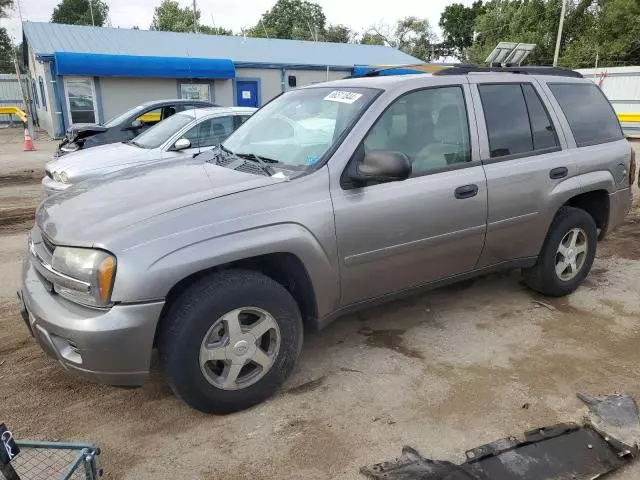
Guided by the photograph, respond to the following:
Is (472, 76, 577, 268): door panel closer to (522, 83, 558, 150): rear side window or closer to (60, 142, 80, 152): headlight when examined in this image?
(522, 83, 558, 150): rear side window

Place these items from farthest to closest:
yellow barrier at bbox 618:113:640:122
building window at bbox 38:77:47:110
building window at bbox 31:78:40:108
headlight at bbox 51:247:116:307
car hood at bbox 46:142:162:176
→ 1. building window at bbox 31:78:40:108
2. building window at bbox 38:77:47:110
3. yellow barrier at bbox 618:113:640:122
4. car hood at bbox 46:142:162:176
5. headlight at bbox 51:247:116:307

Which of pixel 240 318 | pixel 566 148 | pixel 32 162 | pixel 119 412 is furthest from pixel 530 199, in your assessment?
pixel 32 162

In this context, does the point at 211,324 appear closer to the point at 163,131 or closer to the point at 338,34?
the point at 163,131

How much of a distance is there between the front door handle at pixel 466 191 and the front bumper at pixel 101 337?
2099mm

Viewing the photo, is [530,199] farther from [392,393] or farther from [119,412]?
[119,412]

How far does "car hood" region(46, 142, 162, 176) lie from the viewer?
277 inches

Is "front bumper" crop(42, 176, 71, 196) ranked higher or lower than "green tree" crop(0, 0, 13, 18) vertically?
lower

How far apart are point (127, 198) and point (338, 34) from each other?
64.8 m

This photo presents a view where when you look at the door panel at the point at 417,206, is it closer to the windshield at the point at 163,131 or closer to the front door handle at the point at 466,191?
the front door handle at the point at 466,191

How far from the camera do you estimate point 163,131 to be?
8086 millimetres

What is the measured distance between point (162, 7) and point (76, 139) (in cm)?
6016

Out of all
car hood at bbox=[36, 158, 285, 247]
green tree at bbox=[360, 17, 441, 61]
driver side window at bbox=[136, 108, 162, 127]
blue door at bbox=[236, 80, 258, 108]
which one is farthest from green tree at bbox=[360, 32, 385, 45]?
car hood at bbox=[36, 158, 285, 247]

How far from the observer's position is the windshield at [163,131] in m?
7.84

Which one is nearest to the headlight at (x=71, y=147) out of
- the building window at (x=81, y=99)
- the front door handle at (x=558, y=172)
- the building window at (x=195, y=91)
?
the front door handle at (x=558, y=172)
